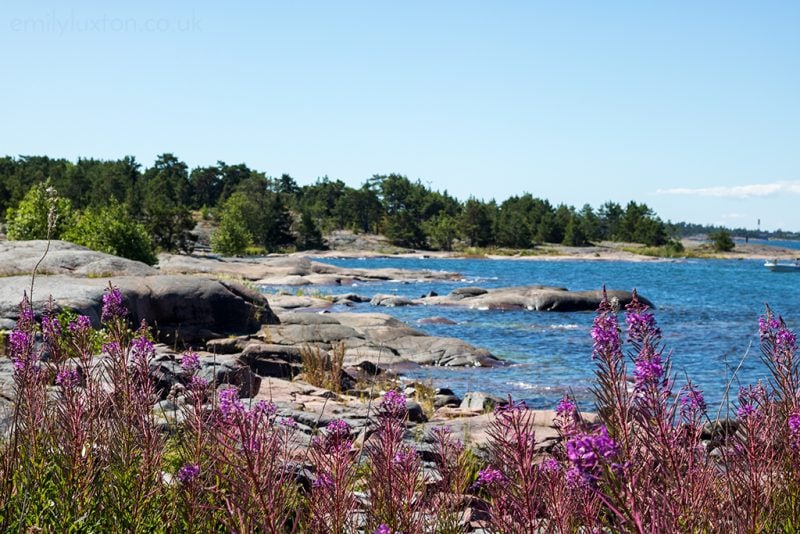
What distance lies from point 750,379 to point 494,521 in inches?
709

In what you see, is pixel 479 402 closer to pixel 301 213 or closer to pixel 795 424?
pixel 795 424

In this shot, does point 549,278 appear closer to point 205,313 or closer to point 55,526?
point 205,313

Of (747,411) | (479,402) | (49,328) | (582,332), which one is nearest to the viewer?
(747,411)

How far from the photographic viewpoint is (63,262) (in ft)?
75.3

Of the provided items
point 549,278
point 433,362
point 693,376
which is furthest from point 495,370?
point 549,278

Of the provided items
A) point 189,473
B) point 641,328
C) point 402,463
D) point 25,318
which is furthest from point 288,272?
point 641,328

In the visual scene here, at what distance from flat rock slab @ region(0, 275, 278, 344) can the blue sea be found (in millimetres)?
6463

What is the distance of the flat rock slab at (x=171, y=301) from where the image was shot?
16844mm

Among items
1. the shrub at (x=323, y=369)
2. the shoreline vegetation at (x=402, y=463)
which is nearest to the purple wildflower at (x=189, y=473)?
the shoreline vegetation at (x=402, y=463)

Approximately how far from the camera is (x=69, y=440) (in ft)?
12.1

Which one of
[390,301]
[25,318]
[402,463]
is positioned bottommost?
[390,301]

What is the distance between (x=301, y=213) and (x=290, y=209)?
310 cm

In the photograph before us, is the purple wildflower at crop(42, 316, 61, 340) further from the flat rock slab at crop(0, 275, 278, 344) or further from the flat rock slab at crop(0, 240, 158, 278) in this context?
the flat rock slab at crop(0, 240, 158, 278)

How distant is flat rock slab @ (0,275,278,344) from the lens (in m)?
16.8
